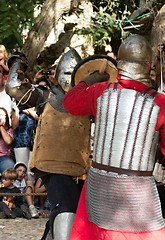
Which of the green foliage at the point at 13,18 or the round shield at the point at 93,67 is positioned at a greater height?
the green foliage at the point at 13,18

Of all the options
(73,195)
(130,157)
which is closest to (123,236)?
(130,157)

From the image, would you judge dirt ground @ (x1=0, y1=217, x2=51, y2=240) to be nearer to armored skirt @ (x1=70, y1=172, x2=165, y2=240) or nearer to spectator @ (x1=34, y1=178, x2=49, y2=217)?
spectator @ (x1=34, y1=178, x2=49, y2=217)

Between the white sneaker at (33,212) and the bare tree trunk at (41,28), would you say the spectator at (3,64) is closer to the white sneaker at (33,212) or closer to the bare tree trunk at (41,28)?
the white sneaker at (33,212)

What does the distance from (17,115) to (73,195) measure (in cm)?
314

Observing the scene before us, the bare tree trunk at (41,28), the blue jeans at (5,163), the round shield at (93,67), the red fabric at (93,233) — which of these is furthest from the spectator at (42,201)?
the red fabric at (93,233)

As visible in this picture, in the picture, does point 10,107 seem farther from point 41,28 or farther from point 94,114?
point 94,114

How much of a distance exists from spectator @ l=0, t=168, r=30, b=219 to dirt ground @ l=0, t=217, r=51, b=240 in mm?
87

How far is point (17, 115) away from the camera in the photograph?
7355 mm

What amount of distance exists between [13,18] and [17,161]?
86.6 inches

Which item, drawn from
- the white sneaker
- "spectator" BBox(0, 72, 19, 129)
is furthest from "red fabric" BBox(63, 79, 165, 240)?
"spectator" BBox(0, 72, 19, 129)

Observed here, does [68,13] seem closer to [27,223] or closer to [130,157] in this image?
[27,223]

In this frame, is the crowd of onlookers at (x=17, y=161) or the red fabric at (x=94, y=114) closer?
the red fabric at (x=94, y=114)

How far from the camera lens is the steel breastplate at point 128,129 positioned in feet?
11.5

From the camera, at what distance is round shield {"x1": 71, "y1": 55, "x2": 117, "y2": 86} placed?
427 cm
